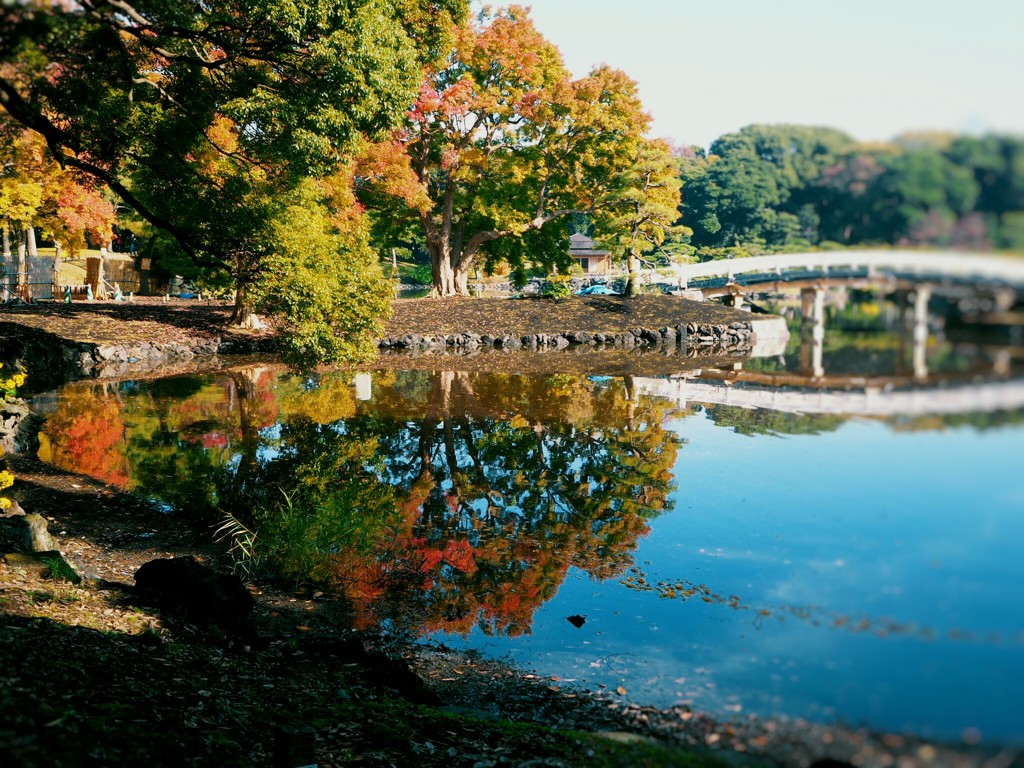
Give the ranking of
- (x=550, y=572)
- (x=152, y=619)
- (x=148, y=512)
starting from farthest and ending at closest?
(x=148, y=512)
(x=550, y=572)
(x=152, y=619)

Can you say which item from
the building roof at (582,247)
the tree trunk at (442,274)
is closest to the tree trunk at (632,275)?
the tree trunk at (442,274)

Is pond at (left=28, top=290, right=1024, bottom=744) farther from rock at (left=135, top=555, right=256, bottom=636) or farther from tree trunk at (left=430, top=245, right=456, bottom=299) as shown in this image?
tree trunk at (left=430, top=245, right=456, bottom=299)

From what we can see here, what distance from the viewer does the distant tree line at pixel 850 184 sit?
9.00ft

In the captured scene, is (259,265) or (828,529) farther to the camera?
(259,265)

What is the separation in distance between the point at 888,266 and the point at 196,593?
4.70 metres

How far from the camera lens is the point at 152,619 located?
5.11 m

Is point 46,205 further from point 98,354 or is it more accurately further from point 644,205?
point 644,205

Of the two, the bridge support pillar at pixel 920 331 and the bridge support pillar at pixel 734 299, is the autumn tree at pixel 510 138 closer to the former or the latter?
the bridge support pillar at pixel 734 299

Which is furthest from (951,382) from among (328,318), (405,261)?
(405,261)

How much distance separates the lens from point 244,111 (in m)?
9.05

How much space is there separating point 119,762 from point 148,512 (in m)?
5.57

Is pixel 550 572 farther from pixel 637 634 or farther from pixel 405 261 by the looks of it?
pixel 405 261

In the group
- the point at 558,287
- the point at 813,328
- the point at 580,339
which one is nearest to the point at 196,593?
the point at 813,328

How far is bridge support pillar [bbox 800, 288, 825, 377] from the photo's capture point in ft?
12.0
